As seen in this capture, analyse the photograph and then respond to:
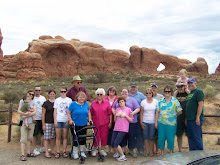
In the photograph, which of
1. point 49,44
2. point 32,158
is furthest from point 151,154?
point 49,44

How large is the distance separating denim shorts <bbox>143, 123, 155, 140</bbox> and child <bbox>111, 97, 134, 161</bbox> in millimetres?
453

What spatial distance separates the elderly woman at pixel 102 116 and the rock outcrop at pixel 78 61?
32662 millimetres

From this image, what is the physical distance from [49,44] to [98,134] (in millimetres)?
37829

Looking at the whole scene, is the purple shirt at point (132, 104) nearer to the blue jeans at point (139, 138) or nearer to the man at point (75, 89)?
the blue jeans at point (139, 138)

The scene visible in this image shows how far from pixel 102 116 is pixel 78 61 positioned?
41134 millimetres

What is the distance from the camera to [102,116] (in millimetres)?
5746

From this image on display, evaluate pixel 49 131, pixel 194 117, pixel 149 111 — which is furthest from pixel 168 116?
pixel 49 131

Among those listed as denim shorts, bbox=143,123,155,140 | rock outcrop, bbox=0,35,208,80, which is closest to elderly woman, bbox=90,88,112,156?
denim shorts, bbox=143,123,155,140

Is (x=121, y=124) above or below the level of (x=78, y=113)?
below

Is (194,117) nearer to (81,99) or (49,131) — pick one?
(81,99)

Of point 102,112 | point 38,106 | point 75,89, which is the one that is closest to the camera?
point 102,112

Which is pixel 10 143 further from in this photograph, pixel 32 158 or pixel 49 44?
pixel 49 44

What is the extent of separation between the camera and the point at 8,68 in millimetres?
40344

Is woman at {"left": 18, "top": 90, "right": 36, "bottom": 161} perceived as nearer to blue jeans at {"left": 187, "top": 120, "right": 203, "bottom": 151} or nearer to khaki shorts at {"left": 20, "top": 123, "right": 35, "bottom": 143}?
khaki shorts at {"left": 20, "top": 123, "right": 35, "bottom": 143}
